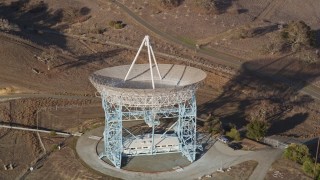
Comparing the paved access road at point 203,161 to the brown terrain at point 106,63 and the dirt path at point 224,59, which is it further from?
the dirt path at point 224,59

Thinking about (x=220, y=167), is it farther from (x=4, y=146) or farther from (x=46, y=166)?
(x=4, y=146)

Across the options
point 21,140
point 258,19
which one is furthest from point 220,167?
point 258,19

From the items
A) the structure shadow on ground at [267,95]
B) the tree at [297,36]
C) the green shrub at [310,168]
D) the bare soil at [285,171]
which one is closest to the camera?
the green shrub at [310,168]

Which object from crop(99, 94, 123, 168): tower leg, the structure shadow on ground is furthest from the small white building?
the structure shadow on ground

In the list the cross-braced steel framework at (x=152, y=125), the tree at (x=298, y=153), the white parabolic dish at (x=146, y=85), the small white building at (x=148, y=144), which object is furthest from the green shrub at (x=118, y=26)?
the tree at (x=298, y=153)

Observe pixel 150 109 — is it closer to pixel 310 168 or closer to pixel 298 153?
pixel 298 153

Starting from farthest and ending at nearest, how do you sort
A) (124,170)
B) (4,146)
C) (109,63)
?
(109,63) < (4,146) < (124,170)
